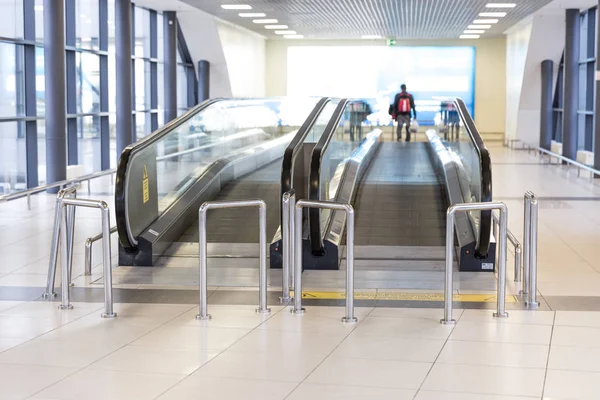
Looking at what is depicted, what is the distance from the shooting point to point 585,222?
11.6m

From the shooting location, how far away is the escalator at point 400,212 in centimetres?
849

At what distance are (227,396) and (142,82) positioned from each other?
64.6 feet

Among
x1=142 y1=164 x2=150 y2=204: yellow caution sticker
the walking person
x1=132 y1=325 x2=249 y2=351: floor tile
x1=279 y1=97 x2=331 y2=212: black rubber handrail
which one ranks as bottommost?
x1=132 y1=325 x2=249 y2=351: floor tile

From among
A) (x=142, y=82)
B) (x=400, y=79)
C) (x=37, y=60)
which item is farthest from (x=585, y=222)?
(x=400, y=79)

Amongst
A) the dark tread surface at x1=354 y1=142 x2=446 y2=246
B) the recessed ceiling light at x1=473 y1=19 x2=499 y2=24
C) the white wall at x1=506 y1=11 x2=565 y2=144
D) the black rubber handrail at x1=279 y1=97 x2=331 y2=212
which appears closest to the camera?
the black rubber handrail at x1=279 y1=97 x2=331 y2=212

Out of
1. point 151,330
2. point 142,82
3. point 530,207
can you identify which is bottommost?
point 151,330

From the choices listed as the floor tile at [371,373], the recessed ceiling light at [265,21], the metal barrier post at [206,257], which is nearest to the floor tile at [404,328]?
the floor tile at [371,373]

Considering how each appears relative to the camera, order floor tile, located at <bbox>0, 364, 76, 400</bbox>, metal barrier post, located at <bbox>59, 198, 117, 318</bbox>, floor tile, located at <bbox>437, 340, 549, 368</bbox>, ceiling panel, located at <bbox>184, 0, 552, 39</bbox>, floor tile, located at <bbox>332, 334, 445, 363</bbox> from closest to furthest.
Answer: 1. floor tile, located at <bbox>0, 364, 76, 400</bbox>
2. floor tile, located at <bbox>437, 340, 549, 368</bbox>
3. floor tile, located at <bbox>332, 334, 445, 363</bbox>
4. metal barrier post, located at <bbox>59, 198, 117, 318</bbox>
5. ceiling panel, located at <bbox>184, 0, 552, 39</bbox>

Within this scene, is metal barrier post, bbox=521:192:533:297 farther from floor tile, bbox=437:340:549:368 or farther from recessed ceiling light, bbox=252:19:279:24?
recessed ceiling light, bbox=252:19:279:24

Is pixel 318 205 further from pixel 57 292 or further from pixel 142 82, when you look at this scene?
pixel 142 82

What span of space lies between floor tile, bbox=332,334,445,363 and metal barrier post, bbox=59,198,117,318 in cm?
184

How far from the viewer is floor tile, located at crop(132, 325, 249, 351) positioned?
18.9ft

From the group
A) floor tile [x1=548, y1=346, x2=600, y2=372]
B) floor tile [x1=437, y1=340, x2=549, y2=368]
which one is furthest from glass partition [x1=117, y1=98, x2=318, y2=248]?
floor tile [x1=548, y1=346, x2=600, y2=372]

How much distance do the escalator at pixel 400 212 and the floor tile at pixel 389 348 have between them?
1.85 metres
